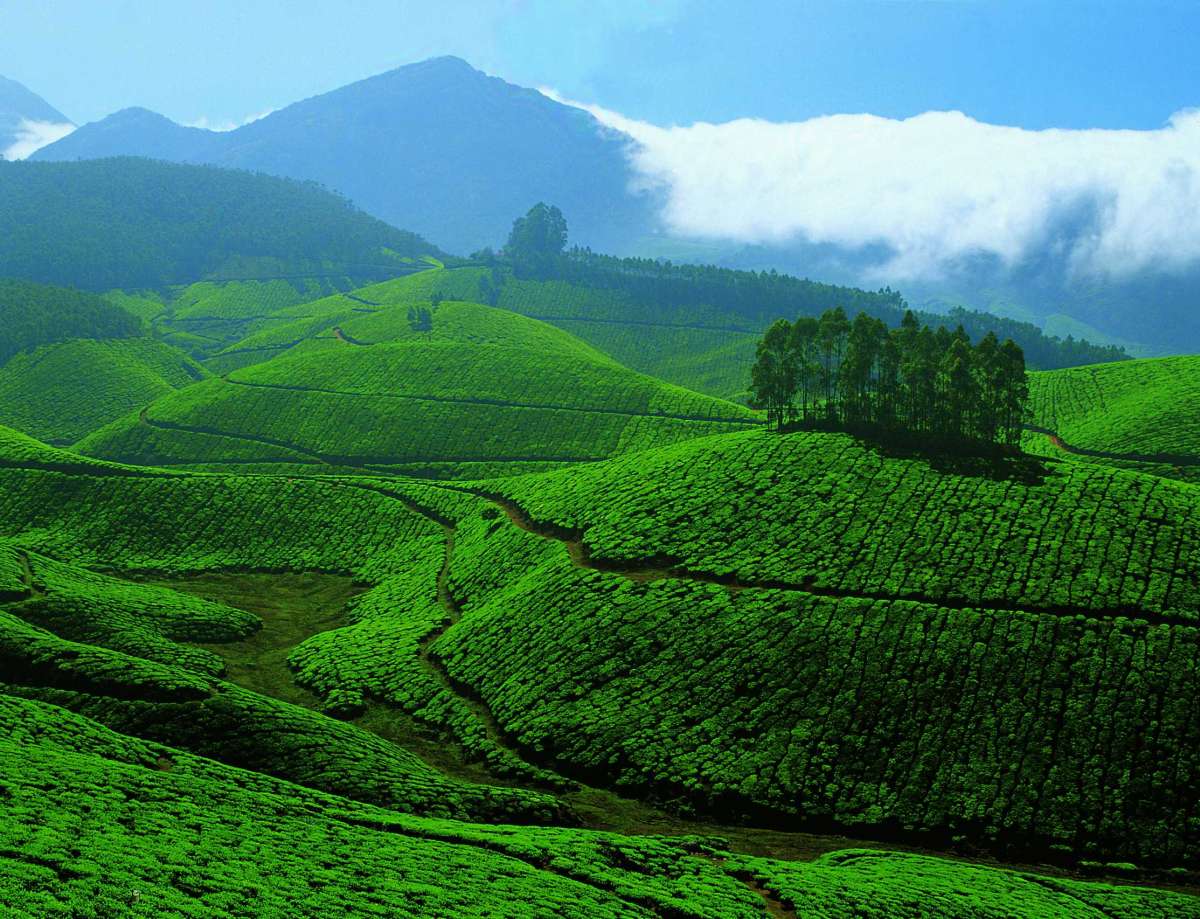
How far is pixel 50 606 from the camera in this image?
95.2 meters

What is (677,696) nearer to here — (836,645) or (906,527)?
(836,645)

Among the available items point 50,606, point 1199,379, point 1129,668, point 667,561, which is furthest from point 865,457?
point 1199,379

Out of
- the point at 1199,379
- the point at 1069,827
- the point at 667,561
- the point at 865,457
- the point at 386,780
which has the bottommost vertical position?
the point at 386,780

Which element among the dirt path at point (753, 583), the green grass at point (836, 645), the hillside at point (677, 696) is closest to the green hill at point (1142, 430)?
the green grass at point (836, 645)

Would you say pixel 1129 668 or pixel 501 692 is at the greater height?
pixel 1129 668

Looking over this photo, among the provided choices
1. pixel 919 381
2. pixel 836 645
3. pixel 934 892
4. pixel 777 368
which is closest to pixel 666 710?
pixel 836 645

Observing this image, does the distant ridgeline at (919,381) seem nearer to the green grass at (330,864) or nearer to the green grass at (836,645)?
the green grass at (836,645)

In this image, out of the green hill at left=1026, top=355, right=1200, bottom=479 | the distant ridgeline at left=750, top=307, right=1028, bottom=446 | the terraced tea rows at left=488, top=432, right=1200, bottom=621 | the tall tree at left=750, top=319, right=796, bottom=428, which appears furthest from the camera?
the green hill at left=1026, top=355, right=1200, bottom=479

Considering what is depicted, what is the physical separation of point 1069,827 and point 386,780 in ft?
161

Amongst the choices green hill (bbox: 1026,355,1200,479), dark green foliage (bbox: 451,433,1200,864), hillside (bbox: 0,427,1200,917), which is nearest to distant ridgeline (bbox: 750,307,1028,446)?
hillside (bbox: 0,427,1200,917)

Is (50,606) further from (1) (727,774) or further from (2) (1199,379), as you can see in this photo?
(2) (1199,379)

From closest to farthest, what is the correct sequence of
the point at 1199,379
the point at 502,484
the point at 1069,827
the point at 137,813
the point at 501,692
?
the point at 137,813 → the point at 1069,827 → the point at 501,692 → the point at 502,484 → the point at 1199,379

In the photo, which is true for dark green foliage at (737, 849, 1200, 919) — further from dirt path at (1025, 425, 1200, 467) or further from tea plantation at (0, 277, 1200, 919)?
dirt path at (1025, 425, 1200, 467)

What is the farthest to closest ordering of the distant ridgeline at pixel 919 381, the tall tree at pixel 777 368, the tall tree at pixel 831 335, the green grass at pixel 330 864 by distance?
1. the tall tree at pixel 777 368
2. the tall tree at pixel 831 335
3. the distant ridgeline at pixel 919 381
4. the green grass at pixel 330 864
